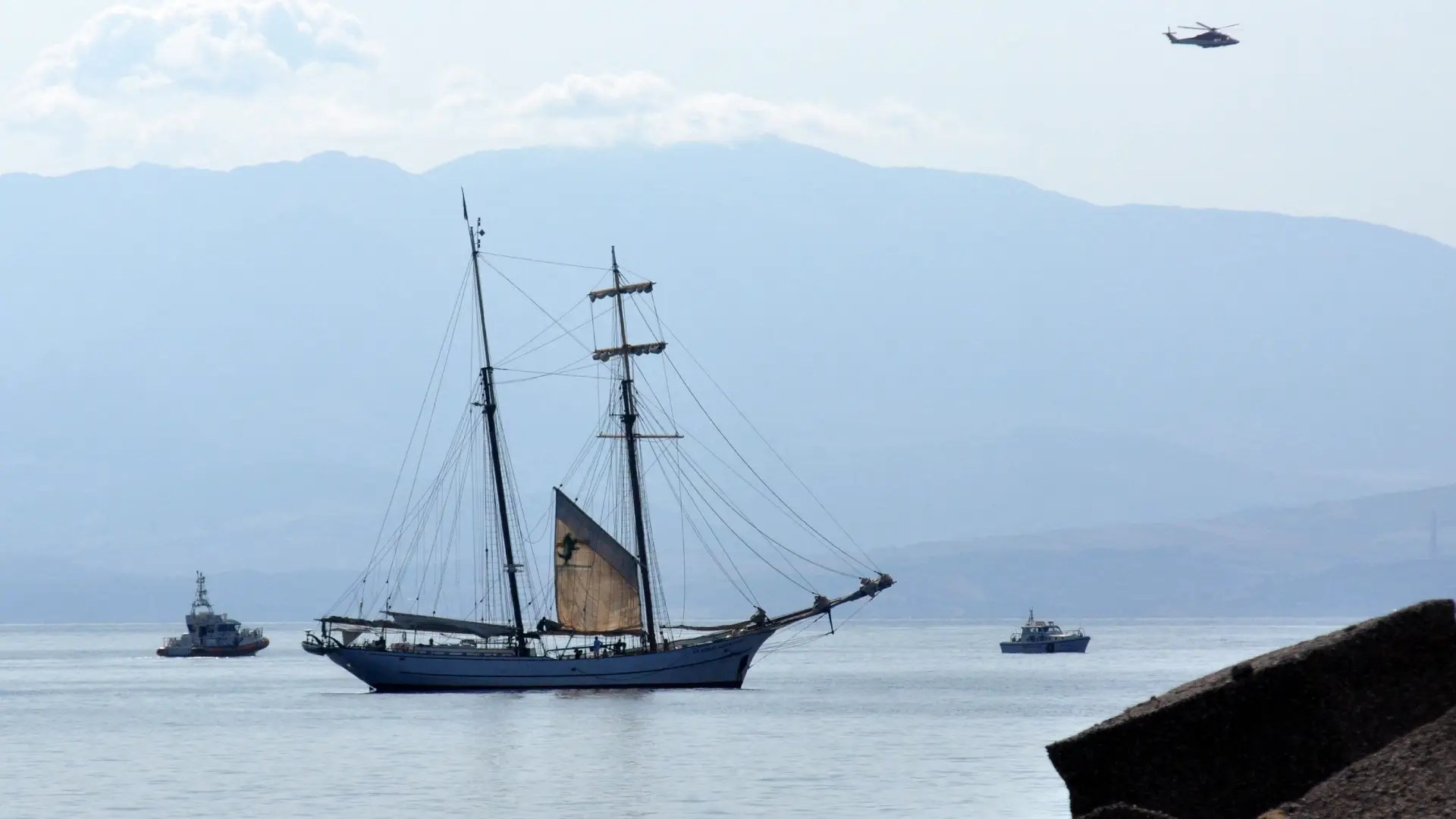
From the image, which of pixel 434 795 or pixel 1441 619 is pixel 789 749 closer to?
pixel 434 795

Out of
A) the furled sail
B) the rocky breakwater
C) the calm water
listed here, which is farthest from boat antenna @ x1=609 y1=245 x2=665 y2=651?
the rocky breakwater

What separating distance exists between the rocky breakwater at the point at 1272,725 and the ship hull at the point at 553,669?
76.7m

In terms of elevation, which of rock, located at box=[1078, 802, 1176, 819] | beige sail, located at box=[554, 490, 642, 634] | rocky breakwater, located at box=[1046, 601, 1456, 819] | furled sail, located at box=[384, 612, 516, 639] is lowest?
rock, located at box=[1078, 802, 1176, 819]

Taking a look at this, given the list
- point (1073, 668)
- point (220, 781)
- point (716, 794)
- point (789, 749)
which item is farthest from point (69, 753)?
point (1073, 668)

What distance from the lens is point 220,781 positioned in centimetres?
6091

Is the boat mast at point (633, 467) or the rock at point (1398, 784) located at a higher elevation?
the boat mast at point (633, 467)

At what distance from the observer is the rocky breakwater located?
25859 millimetres

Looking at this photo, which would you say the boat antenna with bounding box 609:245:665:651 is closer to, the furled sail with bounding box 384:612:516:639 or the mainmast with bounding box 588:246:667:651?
the mainmast with bounding box 588:246:667:651

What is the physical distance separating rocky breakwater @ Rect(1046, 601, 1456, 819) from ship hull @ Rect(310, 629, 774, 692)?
76665mm

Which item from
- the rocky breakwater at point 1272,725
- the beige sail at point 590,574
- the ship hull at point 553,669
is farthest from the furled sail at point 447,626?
the rocky breakwater at point 1272,725

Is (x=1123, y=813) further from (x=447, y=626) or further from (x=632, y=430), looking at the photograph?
(x=632, y=430)

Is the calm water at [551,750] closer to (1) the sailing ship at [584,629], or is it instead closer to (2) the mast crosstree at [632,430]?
(1) the sailing ship at [584,629]

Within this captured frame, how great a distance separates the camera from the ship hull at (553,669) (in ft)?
340

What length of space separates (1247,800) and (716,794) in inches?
1140
